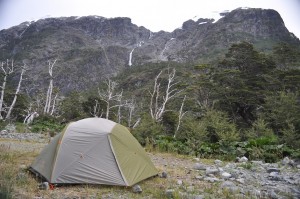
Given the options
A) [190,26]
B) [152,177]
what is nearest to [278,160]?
[152,177]

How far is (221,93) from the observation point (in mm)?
27562

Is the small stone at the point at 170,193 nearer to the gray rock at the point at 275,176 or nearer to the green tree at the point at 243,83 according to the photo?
the gray rock at the point at 275,176

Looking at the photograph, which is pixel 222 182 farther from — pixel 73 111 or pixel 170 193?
pixel 73 111

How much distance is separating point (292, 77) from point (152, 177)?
21.9m

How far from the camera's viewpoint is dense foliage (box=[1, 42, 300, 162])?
39.1 ft

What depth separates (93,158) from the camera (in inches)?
273

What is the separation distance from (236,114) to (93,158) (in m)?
23.0

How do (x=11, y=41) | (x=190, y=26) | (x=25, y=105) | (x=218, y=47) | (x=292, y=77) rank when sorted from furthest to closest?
1. (x=190, y=26)
2. (x=11, y=41)
3. (x=218, y=47)
4. (x=25, y=105)
5. (x=292, y=77)

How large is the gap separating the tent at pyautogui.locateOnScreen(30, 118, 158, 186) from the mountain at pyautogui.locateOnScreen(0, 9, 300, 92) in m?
93.9

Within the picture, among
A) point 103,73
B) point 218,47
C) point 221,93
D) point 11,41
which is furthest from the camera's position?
point 11,41

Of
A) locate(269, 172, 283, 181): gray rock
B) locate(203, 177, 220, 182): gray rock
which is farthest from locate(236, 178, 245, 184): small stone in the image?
locate(269, 172, 283, 181): gray rock

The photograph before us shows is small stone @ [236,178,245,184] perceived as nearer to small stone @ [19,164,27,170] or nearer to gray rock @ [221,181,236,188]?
gray rock @ [221,181,236,188]

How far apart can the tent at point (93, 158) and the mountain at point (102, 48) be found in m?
93.9

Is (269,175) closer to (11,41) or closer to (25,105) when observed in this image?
(25,105)
